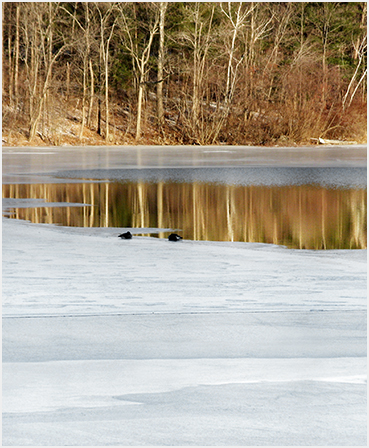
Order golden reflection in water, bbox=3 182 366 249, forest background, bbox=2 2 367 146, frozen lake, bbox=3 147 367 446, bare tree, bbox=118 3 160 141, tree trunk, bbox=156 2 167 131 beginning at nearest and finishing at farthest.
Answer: frozen lake, bbox=3 147 367 446 → golden reflection in water, bbox=3 182 366 249 → forest background, bbox=2 2 367 146 → tree trunk, bbox=156 2 167 131 → bare tree, bbox=118 3 160 141

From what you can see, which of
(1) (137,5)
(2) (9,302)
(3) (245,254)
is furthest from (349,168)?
(1) (137,5)

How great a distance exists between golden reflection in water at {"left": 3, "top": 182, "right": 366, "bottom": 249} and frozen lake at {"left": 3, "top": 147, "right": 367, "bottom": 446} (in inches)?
93.5

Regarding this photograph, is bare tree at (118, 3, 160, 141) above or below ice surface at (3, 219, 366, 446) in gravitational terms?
above

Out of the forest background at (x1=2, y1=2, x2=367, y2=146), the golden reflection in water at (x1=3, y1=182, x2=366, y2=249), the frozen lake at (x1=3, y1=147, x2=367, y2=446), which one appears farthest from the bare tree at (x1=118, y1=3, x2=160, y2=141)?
the frozen lake at (x1=3, y1=147, x2=367, y2=446)

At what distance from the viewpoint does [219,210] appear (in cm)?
1360

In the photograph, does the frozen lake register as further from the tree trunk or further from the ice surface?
the tree trunk

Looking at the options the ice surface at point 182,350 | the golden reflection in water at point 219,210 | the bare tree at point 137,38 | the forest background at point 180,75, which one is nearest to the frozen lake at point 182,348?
the ice surface at point 182,350

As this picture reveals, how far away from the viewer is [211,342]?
478cm

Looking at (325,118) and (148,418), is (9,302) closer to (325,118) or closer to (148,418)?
(148,418)

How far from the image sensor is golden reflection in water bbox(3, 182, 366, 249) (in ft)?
35.5

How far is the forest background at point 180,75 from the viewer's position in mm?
47969

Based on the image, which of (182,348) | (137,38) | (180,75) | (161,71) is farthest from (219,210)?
(180,75)

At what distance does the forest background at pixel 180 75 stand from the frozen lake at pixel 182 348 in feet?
131

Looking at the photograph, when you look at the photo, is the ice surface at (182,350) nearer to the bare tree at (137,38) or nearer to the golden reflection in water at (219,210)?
the golden reflection in water at (219,210)
